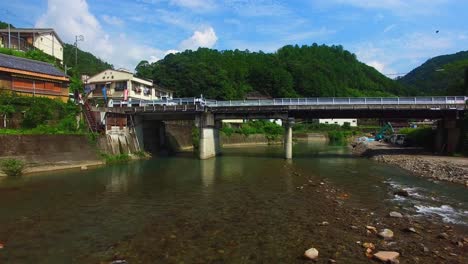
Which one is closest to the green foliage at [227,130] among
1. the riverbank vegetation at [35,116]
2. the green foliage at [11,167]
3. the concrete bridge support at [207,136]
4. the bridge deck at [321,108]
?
the concrete bridge support at [207,136]

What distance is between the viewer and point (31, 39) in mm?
68875

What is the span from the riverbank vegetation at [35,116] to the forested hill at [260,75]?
65265 mm

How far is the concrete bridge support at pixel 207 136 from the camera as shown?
163 feet

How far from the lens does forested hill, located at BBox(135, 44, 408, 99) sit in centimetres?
10894

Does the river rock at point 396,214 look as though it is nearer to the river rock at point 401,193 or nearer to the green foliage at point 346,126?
the river rock at point 401,193

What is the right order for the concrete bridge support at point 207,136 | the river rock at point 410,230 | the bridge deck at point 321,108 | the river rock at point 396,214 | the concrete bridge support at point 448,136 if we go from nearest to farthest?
the river rock at point 410,230 → the river rock at point 396,214 → the bridge deck at point 321,108 → the concrete bridge support at point 448,136 → the concrete bridge support at point 207,136

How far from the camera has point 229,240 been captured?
13977 millimetres

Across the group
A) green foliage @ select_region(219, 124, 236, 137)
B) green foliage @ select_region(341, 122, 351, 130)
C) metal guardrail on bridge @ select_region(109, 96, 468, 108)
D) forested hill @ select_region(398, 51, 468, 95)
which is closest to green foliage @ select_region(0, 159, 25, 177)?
metal guardrail on bridge @ select_region(109, 96, 468, 108)

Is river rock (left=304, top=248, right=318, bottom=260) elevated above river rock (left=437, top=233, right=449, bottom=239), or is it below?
above

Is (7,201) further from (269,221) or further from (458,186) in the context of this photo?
(458,186)

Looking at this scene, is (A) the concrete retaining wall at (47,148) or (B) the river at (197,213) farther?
(A) the concrete retaining wall at (47,148)

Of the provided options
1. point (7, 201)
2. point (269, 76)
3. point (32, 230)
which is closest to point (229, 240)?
point (32, 230)

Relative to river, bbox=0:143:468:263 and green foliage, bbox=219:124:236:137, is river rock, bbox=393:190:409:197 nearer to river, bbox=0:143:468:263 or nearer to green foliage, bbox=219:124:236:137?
river, bbox=0:143:468:263

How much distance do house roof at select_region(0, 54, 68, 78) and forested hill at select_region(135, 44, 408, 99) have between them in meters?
59.5
